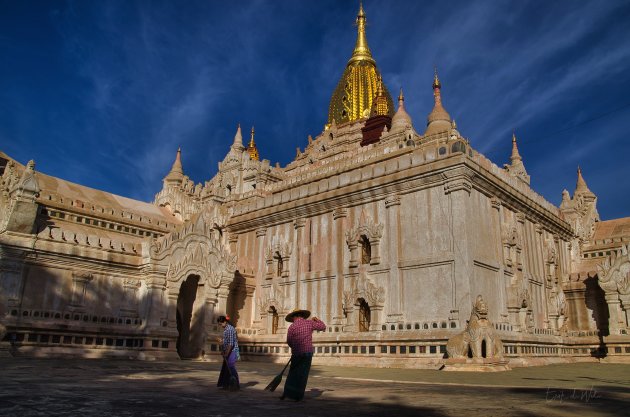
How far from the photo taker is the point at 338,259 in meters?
29.3

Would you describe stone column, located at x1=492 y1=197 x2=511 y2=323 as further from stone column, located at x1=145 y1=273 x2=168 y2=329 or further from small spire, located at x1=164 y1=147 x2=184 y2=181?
small spire, located at x1=164 y1=147 x2=184 y2=181

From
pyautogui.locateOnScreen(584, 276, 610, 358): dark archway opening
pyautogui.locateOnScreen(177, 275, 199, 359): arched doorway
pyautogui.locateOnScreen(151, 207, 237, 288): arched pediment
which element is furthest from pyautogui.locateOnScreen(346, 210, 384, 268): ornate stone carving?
pyautogui.locateOnScreen(584, 276, 610, 358): dark archway opening

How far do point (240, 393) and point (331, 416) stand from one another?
3.87 meters

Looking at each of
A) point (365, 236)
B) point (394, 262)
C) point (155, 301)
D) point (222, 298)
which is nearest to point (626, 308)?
point (394, 262)

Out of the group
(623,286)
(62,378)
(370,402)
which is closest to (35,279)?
(62,378)

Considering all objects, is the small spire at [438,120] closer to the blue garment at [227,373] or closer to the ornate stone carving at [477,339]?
the ornate stone carving at [477,339]

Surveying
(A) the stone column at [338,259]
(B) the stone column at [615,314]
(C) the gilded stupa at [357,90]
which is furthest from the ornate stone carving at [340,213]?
(C) the gilded stupa at [357,90]

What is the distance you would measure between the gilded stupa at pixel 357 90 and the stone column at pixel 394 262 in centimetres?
3684

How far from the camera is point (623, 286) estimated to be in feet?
99.8

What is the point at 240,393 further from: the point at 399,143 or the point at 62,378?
the point at 399,143

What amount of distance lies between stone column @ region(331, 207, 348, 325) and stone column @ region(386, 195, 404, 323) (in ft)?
9.90

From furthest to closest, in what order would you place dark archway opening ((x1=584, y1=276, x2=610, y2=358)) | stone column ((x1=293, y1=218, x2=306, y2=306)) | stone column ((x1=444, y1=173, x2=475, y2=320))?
1. dark archway opening ((x1=584, y1=276, x2=610, y2=358))
2. stone column ((x1=293, y1=218, x2=306, y2=306))
3. stone column ((x1=444, y1=173, x2=475, y2=320))

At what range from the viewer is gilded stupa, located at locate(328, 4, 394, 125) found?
6506 cm

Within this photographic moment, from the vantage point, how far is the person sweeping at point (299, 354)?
32.4 ft
